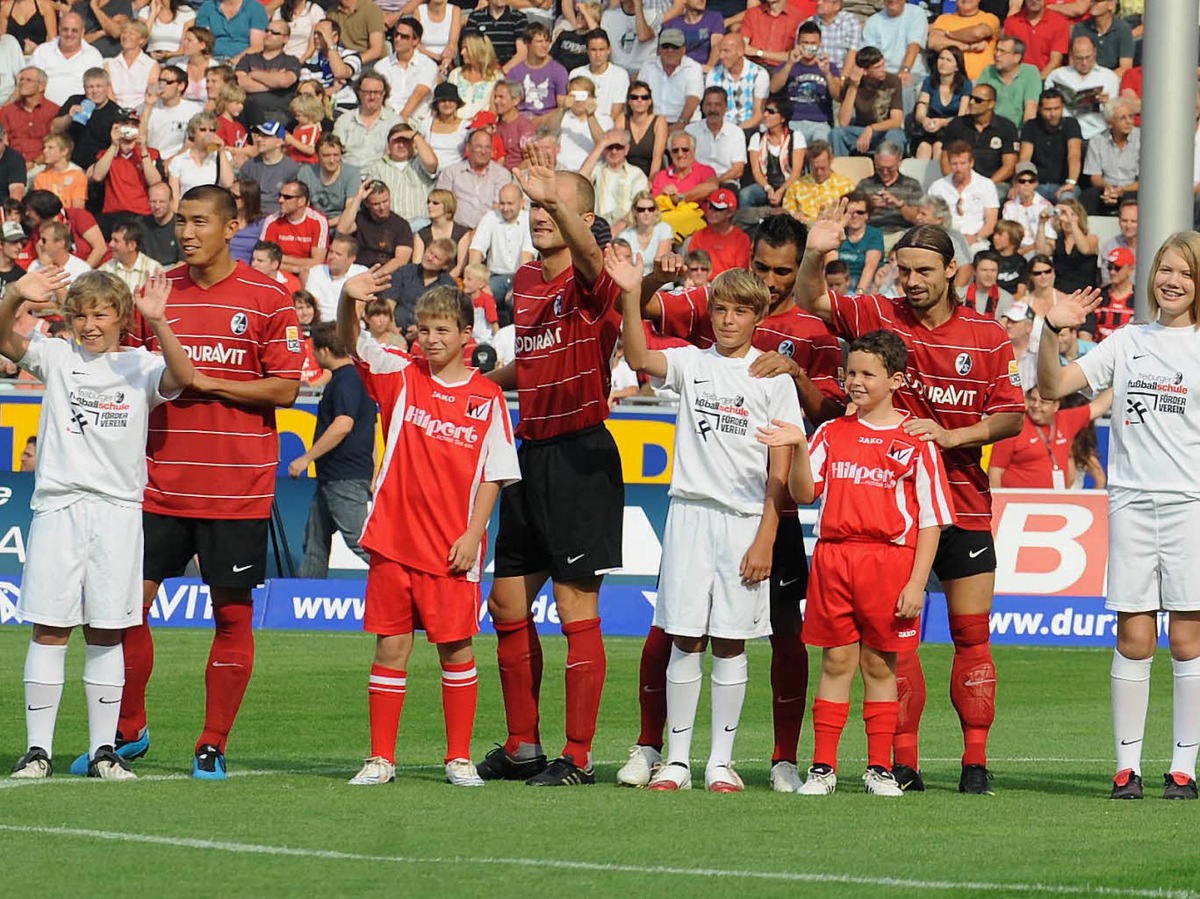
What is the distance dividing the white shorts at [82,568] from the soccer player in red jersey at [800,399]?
2.19 m

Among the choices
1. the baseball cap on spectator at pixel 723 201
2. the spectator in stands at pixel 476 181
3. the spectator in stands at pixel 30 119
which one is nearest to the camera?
the baseball cap on spectator at pixel 723 201

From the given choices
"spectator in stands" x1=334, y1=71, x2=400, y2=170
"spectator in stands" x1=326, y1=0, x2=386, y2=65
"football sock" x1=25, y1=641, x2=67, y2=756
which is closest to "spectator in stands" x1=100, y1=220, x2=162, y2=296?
"spectator in stands" x1=334, y1=71, x2=400, y2=170

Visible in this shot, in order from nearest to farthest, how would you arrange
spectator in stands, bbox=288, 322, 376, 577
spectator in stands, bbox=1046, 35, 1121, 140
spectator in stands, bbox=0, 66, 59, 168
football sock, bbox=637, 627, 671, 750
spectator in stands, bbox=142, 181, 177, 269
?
football sock, bbox=637, 627, 671, 750, spectator in stands, bbox=288, 322, 376, 577, spectator in stands, bbox=142, 181, 177, 269, spectator in stands, bbox=1046, 35, 1121, 140, spectator in stands, bbox=0, 66, 59, 168

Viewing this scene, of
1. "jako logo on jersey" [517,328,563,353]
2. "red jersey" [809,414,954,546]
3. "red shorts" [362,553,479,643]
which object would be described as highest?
"jako logo on jersey" [517,328,563,353]

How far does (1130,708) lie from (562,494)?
2.46 m

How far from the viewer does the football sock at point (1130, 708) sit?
8398 millimetres

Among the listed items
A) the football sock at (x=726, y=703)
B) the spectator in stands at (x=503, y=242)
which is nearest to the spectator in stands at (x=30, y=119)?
the spectator in stands at (x=503, y=242)

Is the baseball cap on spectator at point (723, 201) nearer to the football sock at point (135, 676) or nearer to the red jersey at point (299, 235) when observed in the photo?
the red jersey at point (299, 235)

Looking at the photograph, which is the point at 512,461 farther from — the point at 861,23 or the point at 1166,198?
the point at 861,23

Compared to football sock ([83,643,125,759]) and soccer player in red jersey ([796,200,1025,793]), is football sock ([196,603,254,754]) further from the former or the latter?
soccer player in red jersey ([796,200,1025,793])

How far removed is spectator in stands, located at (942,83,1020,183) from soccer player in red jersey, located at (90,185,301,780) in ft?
46.8

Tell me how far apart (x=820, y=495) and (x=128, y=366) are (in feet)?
9.47

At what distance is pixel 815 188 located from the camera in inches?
831

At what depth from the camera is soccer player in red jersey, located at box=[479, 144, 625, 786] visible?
28.2 feet
